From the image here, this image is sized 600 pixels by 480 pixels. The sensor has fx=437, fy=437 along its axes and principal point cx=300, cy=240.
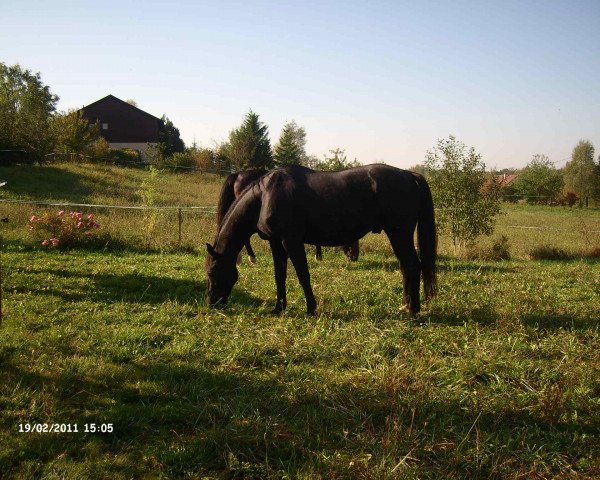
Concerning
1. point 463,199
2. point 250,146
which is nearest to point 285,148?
point 250,146

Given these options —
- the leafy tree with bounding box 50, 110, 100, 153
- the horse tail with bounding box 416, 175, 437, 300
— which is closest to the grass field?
the horse tail with bounding box 416, 175, 437, 300

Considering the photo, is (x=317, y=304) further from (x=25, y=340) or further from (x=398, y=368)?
(x=25, y=340)

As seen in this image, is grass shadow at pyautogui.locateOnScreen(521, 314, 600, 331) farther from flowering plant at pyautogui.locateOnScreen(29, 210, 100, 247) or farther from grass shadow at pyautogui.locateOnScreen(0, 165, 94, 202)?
grass shadow at pyautogui.locateOnScreen(0, 165, 94, 202)

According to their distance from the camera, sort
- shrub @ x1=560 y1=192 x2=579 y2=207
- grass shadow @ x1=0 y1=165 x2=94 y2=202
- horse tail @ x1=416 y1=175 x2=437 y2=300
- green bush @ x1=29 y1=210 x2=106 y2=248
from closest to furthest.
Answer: horse tail @ x1=416 y1=175 x2=437 y2=300
green bush @ x1=29 y1=210 x2=106 y2=248
grass shadow @ x1=0 y1=165 x2=94 y2=202
shrub @ x1=560 y1=192 x2=579 y2=207

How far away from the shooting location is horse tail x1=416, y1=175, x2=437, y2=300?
20.3ft

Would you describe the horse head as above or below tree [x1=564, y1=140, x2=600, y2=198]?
below

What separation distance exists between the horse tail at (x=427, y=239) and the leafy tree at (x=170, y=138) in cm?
4717

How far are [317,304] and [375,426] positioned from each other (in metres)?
3.23

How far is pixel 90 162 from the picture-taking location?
34906 millimetres

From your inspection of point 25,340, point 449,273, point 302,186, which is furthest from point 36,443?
point 449,273

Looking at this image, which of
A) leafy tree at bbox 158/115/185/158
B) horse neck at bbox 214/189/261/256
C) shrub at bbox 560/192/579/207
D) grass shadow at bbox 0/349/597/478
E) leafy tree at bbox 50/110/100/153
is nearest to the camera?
grass shadow at bbox 0/349/597/478

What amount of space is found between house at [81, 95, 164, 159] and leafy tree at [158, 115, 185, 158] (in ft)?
4.00

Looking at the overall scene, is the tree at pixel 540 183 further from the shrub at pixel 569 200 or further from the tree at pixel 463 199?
the tree at pixel 463 199

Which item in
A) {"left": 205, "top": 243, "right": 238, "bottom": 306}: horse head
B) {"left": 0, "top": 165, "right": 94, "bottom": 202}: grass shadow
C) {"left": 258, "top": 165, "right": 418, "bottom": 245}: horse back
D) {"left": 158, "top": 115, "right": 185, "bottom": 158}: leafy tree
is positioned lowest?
{"left": 205, "top": 243, "right": 238, "bottom": 306}: horse head
